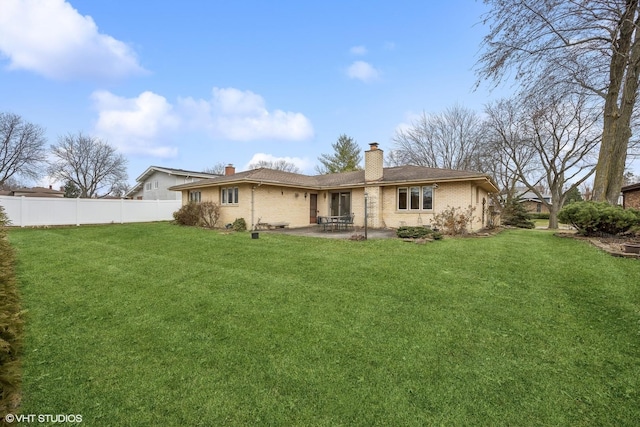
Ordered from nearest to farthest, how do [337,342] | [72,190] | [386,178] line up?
[337,342]
[386,178]
[72,190]

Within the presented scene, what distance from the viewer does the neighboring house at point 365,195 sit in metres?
Answer: 13.6

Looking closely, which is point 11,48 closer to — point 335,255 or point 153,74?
point 153,74

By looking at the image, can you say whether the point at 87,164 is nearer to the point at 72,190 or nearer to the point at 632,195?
the point at 72,190

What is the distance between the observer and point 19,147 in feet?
97.4

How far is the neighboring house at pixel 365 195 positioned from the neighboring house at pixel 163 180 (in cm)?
845

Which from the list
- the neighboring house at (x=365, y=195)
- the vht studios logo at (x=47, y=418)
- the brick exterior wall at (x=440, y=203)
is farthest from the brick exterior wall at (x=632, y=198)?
the vht studios logo at (x=47, y=418)

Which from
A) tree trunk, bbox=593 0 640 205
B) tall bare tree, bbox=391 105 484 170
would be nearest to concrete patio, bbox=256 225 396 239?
tree trunk, bbox=593 0 640 205

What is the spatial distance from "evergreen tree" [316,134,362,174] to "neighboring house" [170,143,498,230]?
18.3 metres

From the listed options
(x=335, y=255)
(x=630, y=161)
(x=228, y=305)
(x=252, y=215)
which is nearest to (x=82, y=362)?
(x=228, y=305)

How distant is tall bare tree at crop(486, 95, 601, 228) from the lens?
21641 millimetres

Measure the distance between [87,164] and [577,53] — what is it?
44075 millimetres

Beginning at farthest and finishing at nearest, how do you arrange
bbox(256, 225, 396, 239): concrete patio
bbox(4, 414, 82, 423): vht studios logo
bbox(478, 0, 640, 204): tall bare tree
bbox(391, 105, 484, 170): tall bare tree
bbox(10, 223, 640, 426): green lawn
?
bbox(391, 105, 484, 170): tall bare tree, bbox(256, 225, 396, 239): concrete patio, bbox(478, 0, 640, 204): tall bare tree, bbox(10, 223, 640, 426): green lawn, bbox(4, 414, 82, 423): vht studios logo

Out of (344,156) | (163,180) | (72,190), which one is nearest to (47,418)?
(163,180)

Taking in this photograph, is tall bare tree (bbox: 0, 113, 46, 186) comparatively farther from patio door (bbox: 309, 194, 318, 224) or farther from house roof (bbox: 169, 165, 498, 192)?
patio door (bbox: 309, 194, 318, 224)
